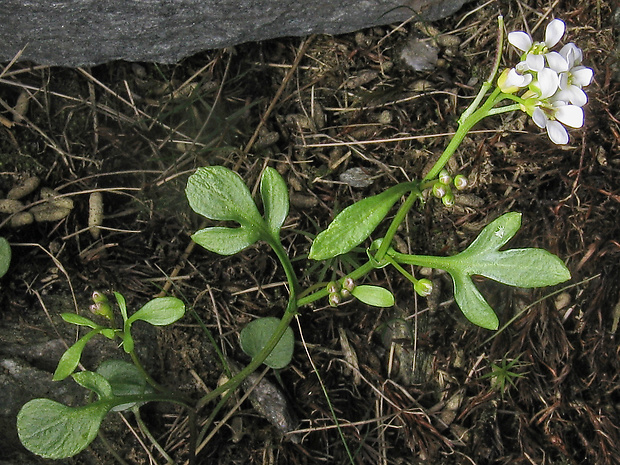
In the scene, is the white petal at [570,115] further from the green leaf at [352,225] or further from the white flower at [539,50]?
the green leaf at [352,225]

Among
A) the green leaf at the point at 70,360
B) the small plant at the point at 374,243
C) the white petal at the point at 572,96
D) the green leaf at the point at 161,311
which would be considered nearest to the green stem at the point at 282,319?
the small plant at the point at 374,243

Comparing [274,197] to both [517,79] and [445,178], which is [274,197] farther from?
[517,79]

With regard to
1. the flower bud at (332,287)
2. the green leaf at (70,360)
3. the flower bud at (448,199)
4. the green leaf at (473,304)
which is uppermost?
the flower bud at (448,199)

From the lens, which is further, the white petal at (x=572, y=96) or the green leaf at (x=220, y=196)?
the green leaf at (x=220, y=196)

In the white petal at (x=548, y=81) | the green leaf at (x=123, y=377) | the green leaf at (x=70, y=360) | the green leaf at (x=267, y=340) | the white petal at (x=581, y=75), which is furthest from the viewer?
the green leaf at (x=267, y=340)

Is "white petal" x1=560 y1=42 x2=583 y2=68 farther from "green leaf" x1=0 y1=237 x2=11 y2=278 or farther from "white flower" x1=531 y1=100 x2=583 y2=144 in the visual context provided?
"green leaf" x1=0 y1=237 x2=11 y2=278

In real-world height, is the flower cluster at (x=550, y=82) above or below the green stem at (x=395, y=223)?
above

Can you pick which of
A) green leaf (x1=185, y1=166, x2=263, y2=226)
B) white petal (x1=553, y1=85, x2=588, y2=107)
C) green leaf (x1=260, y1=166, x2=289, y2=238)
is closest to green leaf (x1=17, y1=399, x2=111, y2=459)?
green leaf (x1=185, y1=166, x2=263, y2=226)
